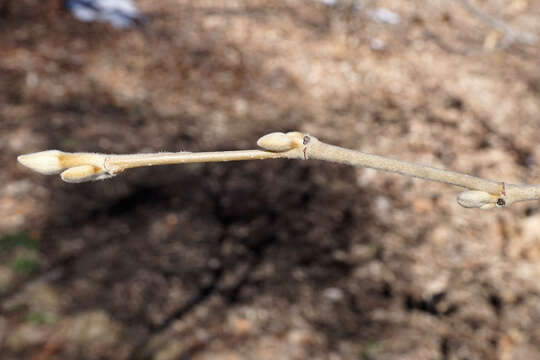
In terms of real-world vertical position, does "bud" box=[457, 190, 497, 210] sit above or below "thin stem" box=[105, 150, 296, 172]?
below

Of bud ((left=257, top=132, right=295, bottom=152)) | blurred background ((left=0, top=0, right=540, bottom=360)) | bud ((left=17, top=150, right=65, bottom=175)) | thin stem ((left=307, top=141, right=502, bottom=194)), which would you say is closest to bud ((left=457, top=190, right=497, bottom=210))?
thin stem ((left=307, top=141, right=502, bottom=194))

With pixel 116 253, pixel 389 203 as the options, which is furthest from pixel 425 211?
pixel 116 253

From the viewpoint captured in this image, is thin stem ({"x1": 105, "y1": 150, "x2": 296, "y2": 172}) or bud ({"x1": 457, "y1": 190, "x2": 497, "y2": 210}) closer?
thin stem ({"x1": 105, "y1": 150, "x2": 296, "y2": 172})

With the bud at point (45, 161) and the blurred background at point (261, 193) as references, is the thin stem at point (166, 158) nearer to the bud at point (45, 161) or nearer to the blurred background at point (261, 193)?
the bud at point (45, 161)

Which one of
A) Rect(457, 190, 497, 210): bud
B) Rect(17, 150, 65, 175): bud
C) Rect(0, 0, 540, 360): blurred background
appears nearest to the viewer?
Rect(17, 150, 65, 175): bud

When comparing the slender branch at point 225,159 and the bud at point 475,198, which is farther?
the bud at point 475,198

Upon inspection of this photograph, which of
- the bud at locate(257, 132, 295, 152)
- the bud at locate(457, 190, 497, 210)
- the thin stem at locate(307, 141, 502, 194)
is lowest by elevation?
the bud at locate(457, 190, 497, 210)

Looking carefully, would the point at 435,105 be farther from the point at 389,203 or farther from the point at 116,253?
the point at 116,253

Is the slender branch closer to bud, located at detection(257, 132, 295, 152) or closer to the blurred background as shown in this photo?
bud, located at detection(257, 132, 295, 152)

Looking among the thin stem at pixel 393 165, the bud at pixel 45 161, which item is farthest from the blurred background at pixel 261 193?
the bud at pixel 45 161

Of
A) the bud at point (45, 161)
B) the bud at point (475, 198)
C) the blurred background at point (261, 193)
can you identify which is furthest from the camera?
the blurred background at point (261, 193)
